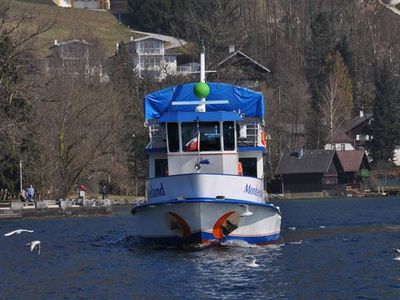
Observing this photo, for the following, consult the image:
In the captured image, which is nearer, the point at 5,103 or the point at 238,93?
the point at 238,93

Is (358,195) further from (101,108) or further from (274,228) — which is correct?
(274,228)

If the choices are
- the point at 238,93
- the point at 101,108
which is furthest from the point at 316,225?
the point at 101,108

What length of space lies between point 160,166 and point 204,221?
5712 millimetres

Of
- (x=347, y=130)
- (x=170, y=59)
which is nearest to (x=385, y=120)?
(x=347, y=130)

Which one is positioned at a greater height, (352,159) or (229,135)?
(352,159)

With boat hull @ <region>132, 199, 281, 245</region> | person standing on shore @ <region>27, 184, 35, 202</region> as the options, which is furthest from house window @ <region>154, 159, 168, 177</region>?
person standing on shore @ <region>27, 184, 35, 202</region>

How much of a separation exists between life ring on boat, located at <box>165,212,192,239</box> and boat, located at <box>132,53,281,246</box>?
0.04 metres

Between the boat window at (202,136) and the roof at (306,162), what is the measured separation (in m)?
87.6

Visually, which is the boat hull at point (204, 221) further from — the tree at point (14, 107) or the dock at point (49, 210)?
the tree at point (14, 107)

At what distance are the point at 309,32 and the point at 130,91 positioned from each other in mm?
74023

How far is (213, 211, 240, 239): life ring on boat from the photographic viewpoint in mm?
45219

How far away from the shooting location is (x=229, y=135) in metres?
47.5

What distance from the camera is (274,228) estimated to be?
48.6 m

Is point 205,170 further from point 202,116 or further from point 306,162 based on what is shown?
point 306,162
